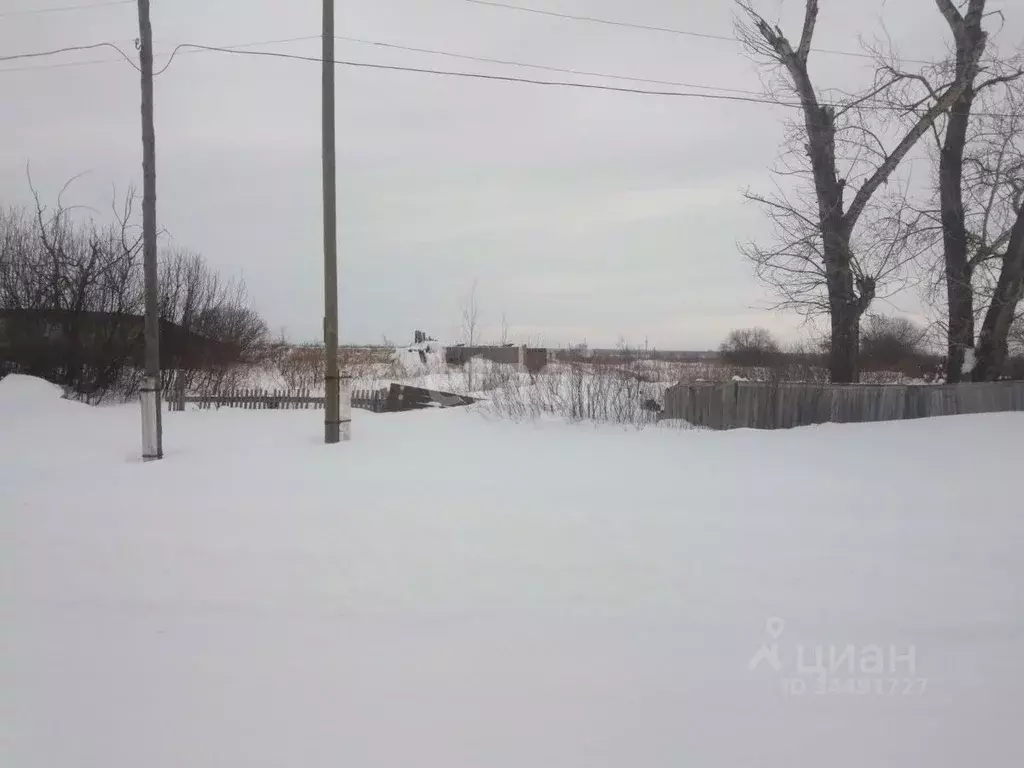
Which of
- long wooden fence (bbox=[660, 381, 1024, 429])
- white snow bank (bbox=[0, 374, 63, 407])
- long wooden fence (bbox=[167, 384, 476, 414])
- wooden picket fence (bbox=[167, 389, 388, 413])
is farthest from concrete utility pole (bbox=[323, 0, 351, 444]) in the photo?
wooden picket fence (bbox=[167, 389, 388, 413])

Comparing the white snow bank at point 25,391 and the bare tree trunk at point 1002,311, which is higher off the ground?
the bare tree trunk at point 1002,311

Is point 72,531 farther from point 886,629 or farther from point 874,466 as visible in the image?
point 874,466

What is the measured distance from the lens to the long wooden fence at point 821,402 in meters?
9.35

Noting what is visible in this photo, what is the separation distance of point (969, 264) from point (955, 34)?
413 cm

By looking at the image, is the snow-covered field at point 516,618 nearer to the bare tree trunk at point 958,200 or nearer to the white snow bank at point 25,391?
the white snow bank at point 25,391

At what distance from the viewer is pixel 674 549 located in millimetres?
4125

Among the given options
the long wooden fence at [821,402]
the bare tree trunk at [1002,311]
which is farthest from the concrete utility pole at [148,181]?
the bare tree trunk at [1002,311]

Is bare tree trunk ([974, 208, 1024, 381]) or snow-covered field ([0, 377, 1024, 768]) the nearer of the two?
snow-covered field ([0, 377, 1024, 768])

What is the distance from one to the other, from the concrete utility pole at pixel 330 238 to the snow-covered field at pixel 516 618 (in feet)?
6.93

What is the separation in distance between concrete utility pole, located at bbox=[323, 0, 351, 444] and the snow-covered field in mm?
2112

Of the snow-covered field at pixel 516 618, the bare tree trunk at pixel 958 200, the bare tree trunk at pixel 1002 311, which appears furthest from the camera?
the bare tree trunk at pixel 958 200

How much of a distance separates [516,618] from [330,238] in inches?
256

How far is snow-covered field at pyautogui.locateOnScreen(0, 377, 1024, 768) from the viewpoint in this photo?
2.29 m

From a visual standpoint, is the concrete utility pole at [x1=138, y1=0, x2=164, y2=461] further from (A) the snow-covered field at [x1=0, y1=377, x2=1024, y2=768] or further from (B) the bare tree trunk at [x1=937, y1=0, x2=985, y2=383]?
(B) the bare tree trunk at [x1=937, y1=0, x2=985, y2=383]
